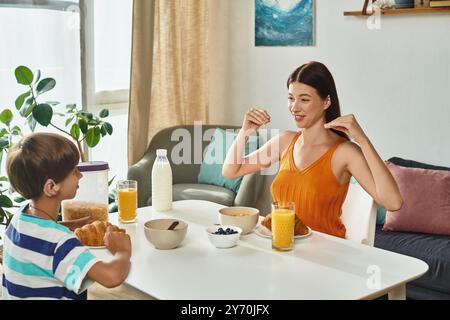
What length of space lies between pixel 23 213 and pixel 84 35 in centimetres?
263

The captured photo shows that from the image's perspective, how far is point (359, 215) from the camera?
89.7 inches

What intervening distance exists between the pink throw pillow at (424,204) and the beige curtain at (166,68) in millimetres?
1676

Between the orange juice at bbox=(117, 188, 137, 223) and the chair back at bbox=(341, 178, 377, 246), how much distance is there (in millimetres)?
738

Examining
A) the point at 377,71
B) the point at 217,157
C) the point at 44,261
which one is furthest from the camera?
the point at 217,157

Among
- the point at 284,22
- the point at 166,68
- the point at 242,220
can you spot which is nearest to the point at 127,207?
the point at 242,220

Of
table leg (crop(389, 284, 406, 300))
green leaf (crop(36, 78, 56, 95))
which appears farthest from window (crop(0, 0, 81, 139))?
table leg (crop(389, 284, 406, 300))

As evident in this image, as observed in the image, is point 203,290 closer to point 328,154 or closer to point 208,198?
point 328,154

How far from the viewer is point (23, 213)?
1.57 meters

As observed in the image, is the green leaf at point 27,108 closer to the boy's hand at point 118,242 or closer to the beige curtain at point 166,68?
the beige curtain at point 166,68

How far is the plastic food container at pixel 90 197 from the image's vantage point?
213 centimetres

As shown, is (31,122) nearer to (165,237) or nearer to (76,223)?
(76,223)

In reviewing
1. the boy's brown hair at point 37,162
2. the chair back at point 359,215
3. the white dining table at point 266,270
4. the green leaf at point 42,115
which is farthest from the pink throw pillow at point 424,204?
the boy's brown hair at point 37,162

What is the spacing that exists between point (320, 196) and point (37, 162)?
111 centimetres

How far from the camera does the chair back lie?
7.30 feet
